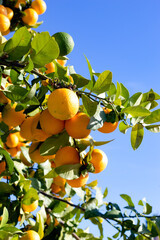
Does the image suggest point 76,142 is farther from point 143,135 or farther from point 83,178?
point 143,135

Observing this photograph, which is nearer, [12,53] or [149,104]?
[12,53]

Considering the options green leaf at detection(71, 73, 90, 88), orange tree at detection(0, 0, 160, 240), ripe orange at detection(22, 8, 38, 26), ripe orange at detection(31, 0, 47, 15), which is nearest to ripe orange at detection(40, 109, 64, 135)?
orange tree at detection(0, 0, 160, 240)

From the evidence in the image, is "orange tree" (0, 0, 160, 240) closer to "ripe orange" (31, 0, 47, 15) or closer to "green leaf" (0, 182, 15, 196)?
"green leaf" (0, 182, 15, 196)

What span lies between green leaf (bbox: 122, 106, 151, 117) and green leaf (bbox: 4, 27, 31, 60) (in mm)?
436

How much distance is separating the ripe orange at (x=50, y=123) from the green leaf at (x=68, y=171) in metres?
0.14

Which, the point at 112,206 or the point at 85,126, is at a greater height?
the point at 85,126

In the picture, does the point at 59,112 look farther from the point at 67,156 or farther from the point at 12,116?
the point at 12,116

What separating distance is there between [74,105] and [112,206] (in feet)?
3.06

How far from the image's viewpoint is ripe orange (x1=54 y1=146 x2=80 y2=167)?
114 centimetres

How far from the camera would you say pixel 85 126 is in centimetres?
109

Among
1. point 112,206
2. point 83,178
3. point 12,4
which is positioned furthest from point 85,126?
point 12,4

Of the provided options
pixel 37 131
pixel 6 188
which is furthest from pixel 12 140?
pixel 37 131

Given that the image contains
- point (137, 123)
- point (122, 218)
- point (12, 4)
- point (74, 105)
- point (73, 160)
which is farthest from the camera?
point (12, 4)

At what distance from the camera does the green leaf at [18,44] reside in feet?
3.48
